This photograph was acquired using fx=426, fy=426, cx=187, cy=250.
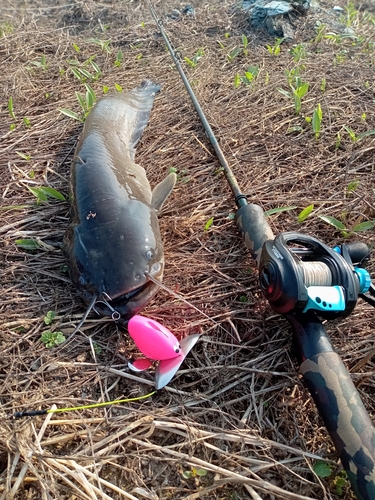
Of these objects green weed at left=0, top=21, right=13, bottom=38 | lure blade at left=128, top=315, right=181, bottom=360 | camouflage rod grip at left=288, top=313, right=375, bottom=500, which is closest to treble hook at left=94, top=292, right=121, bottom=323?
lure blade at left=128, top=315, right=181, bottom=360

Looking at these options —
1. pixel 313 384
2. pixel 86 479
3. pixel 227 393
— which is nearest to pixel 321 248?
pixel 313 384

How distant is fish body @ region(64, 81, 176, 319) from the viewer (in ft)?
7.06

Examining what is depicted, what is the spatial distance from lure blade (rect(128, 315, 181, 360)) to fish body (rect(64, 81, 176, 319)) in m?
0.19

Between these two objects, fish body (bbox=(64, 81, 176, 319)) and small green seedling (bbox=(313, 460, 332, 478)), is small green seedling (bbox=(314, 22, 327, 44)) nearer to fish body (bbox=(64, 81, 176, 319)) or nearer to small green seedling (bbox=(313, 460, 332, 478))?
fish body (bbox=(64, 81, 176, 319))

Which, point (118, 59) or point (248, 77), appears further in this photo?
point (118, 59)

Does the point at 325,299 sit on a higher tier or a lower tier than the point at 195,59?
higher

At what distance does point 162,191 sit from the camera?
2748 mm

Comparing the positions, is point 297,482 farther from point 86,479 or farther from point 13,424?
point 13,424

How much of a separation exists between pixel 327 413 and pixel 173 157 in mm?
2210

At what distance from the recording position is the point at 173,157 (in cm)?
324

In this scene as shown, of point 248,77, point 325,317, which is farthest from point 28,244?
point 248,77

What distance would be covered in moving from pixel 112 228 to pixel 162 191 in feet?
1.86

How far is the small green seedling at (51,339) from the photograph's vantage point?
207 centimetres

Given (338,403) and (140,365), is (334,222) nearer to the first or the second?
(338,403)
